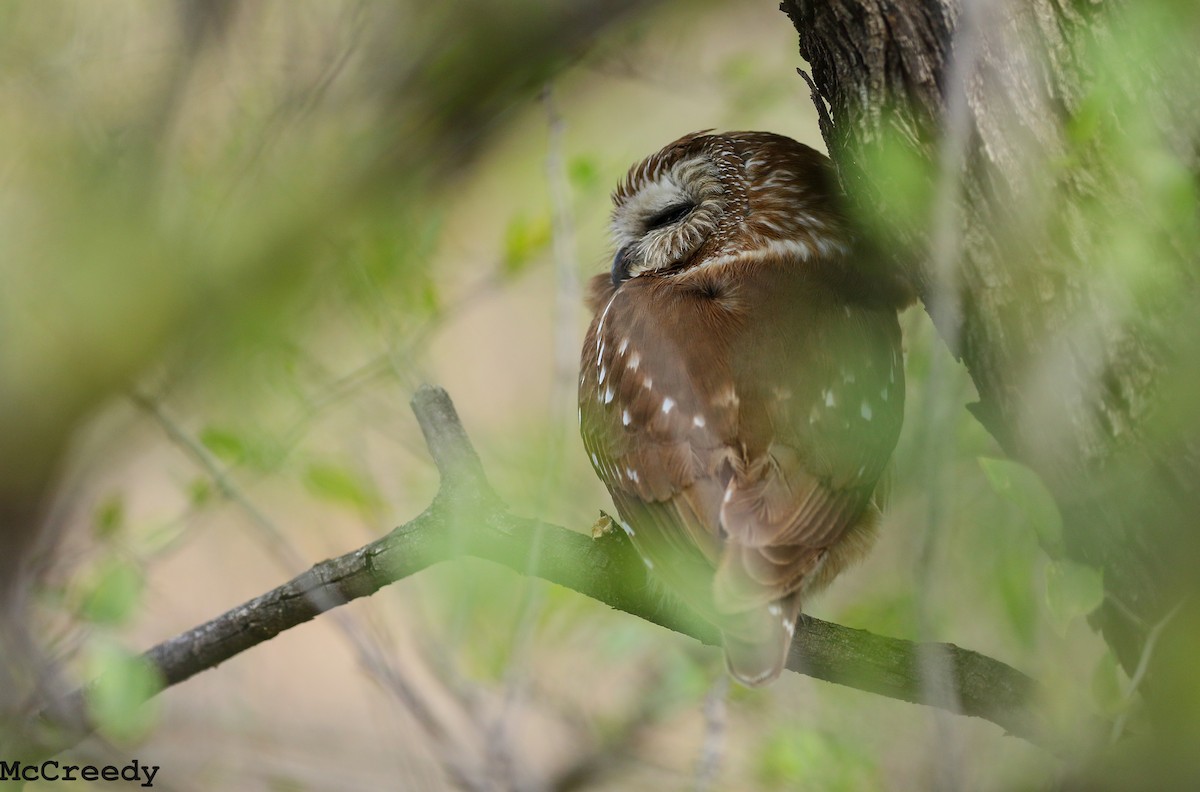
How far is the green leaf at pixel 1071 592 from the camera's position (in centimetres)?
178

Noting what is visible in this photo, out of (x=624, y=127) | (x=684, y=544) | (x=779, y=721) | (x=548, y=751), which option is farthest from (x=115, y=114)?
(x=548, y=751)

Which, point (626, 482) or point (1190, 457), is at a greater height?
point (626, 482)

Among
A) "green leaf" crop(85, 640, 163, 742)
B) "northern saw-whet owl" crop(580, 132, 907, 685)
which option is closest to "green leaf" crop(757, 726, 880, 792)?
"northern saw-whet owl" crop(580, 132, 907, 685)

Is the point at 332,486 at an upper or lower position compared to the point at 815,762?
upper

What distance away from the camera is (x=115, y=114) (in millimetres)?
3695

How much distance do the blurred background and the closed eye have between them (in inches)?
9.0

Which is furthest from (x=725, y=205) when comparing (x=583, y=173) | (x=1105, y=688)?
(x=1105, y=688)

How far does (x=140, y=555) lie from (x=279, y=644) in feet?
8.77

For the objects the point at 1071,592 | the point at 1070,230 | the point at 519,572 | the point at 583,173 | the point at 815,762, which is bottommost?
the point at 815,762

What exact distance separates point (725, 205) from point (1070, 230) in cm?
112

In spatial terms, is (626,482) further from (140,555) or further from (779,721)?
(140,555)

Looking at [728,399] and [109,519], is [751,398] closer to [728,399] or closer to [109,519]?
[728,399]

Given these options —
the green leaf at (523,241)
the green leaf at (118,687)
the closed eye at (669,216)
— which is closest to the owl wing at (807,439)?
the closed eye at (669,216)

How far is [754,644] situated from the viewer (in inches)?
84.1
